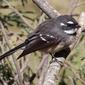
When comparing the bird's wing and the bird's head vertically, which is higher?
the bird's head

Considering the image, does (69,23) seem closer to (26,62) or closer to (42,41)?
(42,41)

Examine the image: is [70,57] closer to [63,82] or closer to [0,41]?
[63,82]

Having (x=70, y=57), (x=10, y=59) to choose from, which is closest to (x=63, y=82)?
(x=70, y=57)

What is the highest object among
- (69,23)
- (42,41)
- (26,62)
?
(69,23)

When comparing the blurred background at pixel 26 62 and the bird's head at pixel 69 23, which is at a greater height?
the bird's head at pixel 69 23

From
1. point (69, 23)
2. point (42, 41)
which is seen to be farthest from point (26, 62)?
point (69, 23)

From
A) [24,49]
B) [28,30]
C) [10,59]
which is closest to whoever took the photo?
[24,49]

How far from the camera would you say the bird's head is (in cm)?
461

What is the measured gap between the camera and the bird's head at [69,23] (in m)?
4.61

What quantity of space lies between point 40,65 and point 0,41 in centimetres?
69

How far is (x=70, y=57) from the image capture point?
477 cm

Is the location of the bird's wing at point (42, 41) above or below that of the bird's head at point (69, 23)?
below

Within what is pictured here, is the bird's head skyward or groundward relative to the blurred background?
skyward

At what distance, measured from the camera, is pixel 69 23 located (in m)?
4.68
